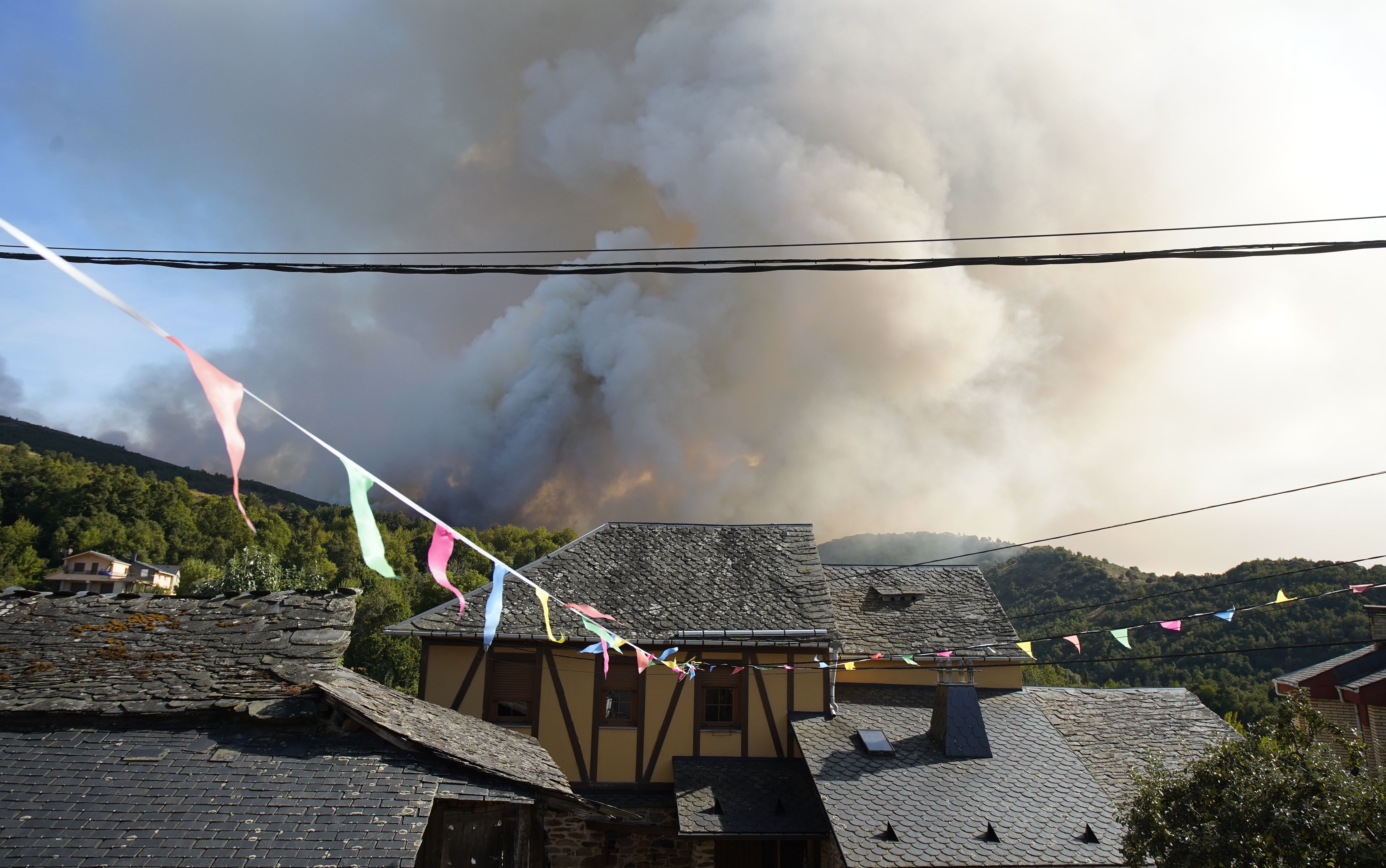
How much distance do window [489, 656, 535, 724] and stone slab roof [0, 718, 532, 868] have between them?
6.94 m

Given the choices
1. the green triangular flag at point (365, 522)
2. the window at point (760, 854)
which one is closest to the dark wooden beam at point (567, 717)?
the window at point (760, 854)

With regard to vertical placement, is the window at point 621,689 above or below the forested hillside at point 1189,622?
below

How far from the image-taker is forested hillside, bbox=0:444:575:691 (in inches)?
1753

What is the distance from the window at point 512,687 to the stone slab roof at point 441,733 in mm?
4123

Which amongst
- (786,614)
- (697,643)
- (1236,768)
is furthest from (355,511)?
(786,614)

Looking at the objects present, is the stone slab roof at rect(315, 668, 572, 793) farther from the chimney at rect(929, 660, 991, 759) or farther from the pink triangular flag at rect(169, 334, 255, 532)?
the chimney at rect(929, 660, 991, 759)

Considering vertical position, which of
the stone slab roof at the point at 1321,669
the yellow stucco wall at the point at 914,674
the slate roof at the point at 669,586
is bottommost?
the yellow stucco wall at the point at 914,674

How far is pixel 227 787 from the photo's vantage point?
22.4 feet

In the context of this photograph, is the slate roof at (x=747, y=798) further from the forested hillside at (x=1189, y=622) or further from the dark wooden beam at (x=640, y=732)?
the forested hillside at (x=1189, y=622)

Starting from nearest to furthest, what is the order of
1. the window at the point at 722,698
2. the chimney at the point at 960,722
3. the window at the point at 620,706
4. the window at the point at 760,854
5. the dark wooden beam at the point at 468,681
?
the chimney at the point at 960,722
the window at the point at 760,854
the dark wooden beam at the point at 468,681
the window at the point at 620,706
the window at the point at 722,698

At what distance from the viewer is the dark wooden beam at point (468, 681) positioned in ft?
47.5

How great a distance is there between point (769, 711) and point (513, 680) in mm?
4755

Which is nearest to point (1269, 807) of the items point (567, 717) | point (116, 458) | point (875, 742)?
point (875, 742)

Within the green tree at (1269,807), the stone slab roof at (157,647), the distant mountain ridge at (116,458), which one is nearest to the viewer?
the green tree at (1269,807)
